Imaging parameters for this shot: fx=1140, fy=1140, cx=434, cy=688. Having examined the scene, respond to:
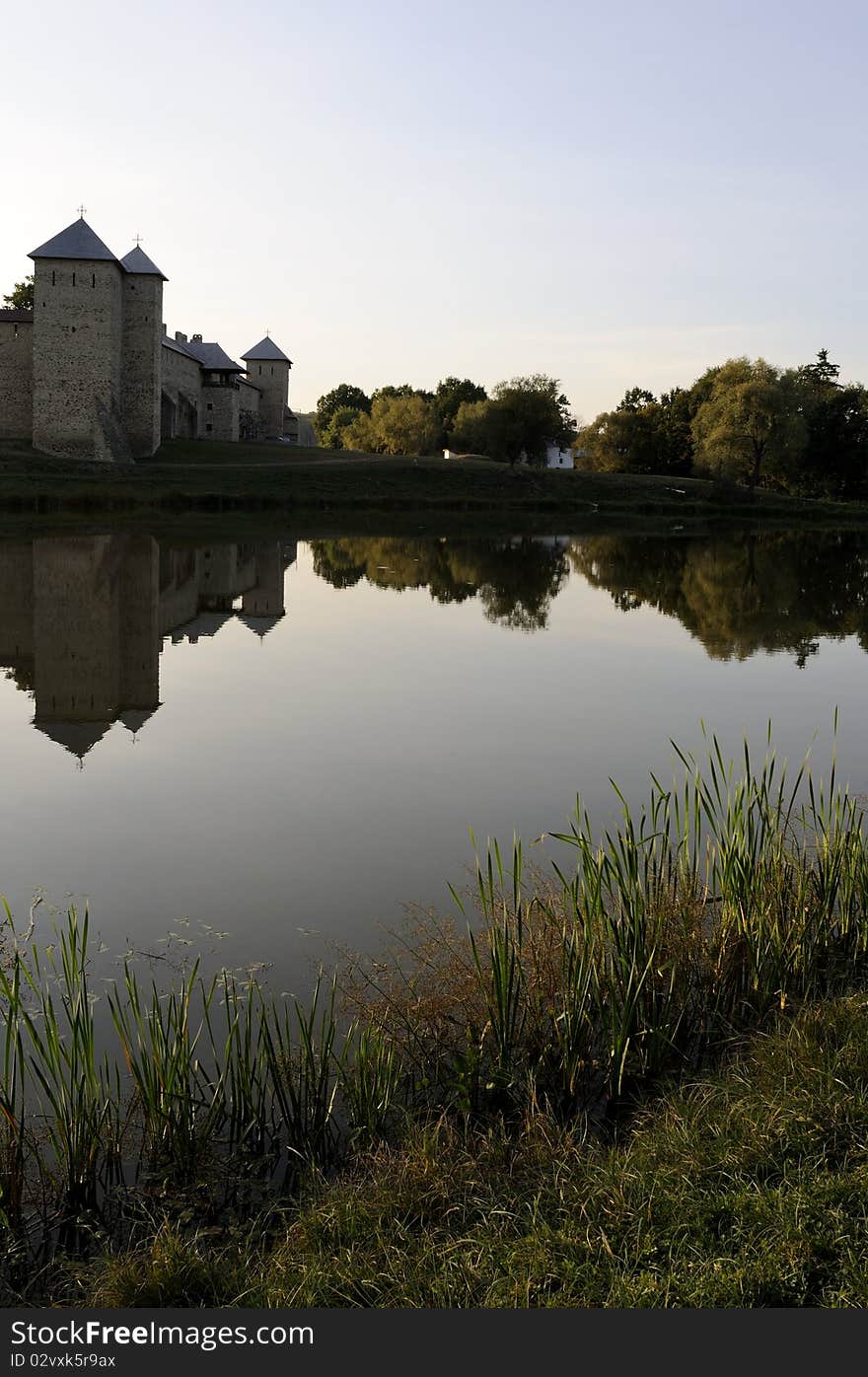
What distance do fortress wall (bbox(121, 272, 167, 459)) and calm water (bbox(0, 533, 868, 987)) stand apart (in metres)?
26.9

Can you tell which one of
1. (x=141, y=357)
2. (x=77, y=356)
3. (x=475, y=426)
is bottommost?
(x=475, y=426)

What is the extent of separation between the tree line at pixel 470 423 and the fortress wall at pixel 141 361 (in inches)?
681

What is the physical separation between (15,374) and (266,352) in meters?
23.6

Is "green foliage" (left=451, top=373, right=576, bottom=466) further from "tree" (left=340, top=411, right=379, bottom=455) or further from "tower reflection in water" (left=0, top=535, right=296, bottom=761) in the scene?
"tower reflection in water" (left=0, top=535, right=296, bottom=761)

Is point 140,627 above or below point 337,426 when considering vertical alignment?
below

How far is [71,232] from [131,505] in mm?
16115

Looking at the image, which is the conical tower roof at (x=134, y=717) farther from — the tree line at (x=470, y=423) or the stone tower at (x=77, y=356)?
the tree line at (x=470, y=423)

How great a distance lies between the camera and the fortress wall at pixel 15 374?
167 feet

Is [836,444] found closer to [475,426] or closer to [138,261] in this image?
[475,426]

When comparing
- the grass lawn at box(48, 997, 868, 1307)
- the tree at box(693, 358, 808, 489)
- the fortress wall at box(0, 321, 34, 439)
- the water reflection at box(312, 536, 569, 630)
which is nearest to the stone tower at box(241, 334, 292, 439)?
the fortress wall at box(0, 321, 34, 439)

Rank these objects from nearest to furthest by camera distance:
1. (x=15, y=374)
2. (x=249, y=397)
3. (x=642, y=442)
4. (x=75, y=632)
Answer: (x=75, y=632)
(x=15, y=374)
(x=249, y=397)
(x=642, y=442)

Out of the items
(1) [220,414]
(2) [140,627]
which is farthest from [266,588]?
(1) [220,414]

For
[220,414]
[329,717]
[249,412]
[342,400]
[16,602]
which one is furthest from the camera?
[342,400]

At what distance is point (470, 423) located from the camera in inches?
2518
